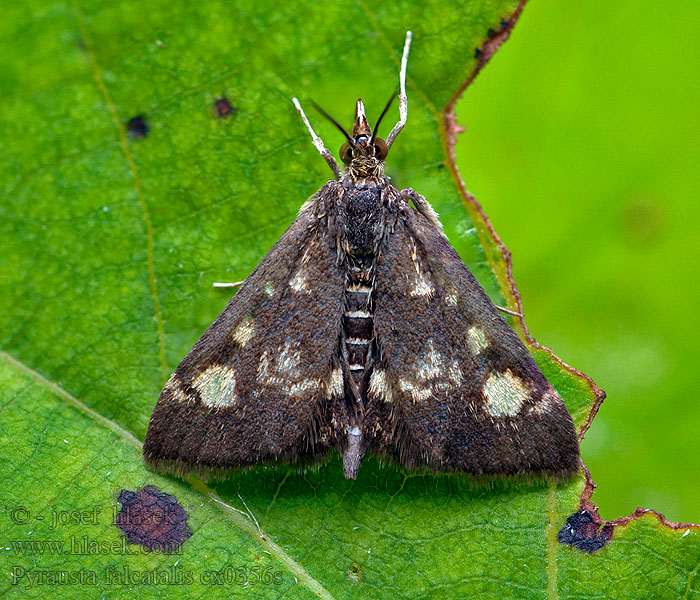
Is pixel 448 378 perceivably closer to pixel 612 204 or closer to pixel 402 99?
pixel 612 204

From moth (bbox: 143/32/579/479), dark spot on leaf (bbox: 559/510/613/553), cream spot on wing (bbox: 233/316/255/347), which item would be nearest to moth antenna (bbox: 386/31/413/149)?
moth (bbox: 143/32/579/479)

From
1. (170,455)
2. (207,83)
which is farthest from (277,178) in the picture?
(170,455)

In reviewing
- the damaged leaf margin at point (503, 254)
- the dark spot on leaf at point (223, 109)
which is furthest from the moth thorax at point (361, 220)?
the dark spot on leaf at point (223, 109)

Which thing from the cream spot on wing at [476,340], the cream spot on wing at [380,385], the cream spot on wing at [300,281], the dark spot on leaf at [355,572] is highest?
the cream spot on wing at [300,281]

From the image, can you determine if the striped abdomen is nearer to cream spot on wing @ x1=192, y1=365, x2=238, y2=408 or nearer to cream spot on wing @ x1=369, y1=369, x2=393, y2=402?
cream spot on wing @ x1=369, y1=369, x2=393, y2=402

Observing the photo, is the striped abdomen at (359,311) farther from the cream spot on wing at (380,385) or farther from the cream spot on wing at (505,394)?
the cream spot on wing at (505,394)

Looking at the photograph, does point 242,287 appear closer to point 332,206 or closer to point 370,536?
point 332,206

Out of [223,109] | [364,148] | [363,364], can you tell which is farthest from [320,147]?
[363,364]
